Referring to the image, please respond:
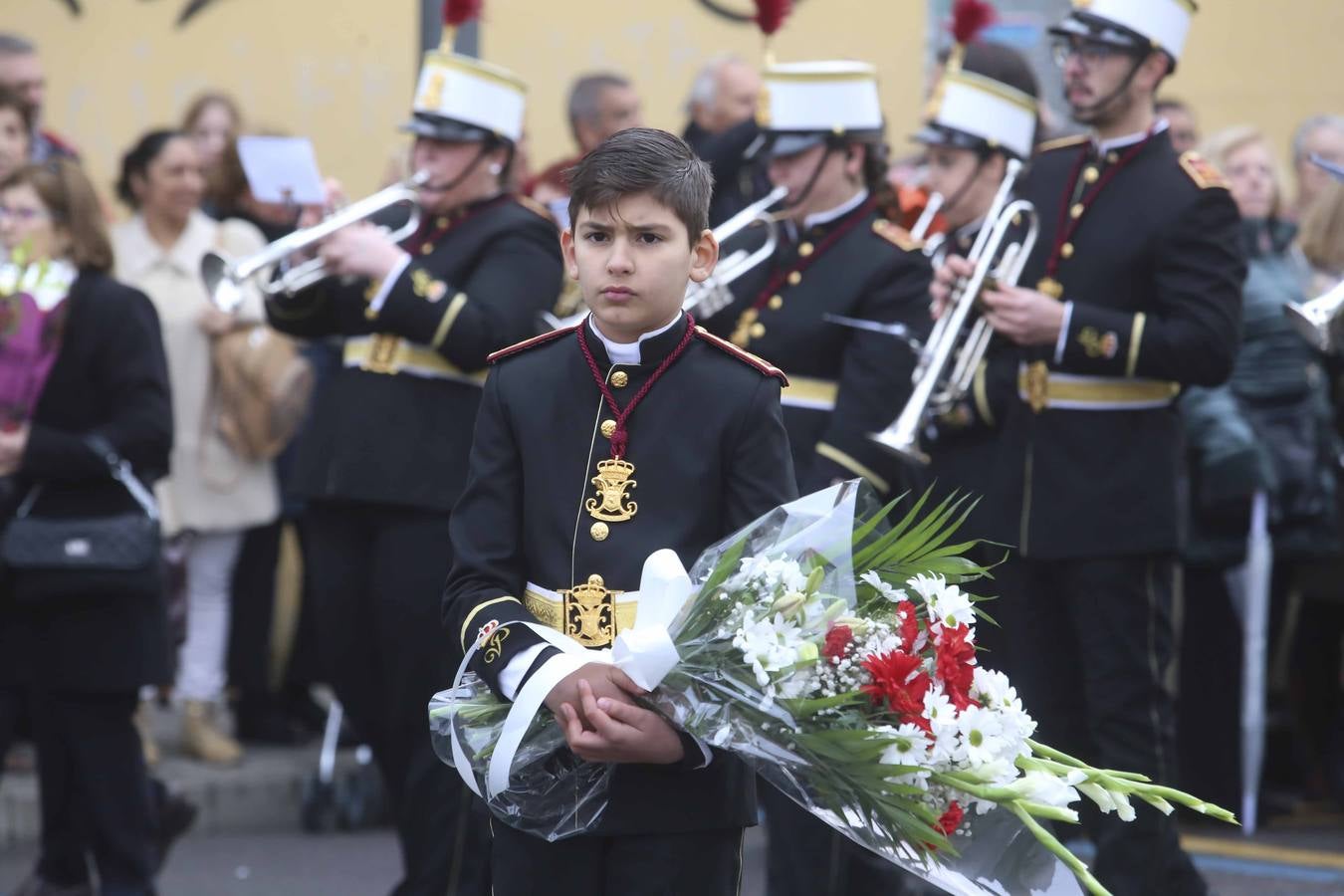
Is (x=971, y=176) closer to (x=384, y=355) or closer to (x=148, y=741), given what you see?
(x=384, y=355)

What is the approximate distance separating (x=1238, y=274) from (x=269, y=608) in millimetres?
4277

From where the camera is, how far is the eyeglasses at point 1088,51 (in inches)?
223

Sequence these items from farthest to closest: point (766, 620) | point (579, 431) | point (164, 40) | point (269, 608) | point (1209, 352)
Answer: point (164, 40) < point (269, 608) < point (1209, 352) < point (579, 431) < point (766, 620)

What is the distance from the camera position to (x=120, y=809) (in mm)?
5883

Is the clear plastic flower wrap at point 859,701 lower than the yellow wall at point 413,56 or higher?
lower

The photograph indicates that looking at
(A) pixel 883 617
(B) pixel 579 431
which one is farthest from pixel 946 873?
(B) pixel 579 431

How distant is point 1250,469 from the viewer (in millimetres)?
7500

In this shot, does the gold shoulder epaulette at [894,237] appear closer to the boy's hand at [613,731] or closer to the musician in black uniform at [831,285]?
the musician in black uniform at [831,285]

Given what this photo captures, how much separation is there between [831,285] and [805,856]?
1.48 meters

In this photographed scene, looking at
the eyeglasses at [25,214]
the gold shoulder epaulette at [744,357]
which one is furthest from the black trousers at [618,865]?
the eyeglasses at [25,214]

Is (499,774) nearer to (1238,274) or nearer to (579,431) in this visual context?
(579,431)

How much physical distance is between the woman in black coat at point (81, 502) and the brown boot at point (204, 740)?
6.09ft

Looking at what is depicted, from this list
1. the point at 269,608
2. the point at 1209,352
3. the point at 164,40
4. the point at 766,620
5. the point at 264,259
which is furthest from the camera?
the point at 164,40

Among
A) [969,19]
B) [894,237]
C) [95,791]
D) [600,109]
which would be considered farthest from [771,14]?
[95,791]
